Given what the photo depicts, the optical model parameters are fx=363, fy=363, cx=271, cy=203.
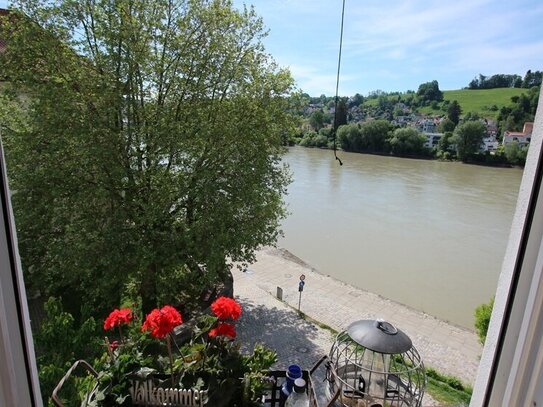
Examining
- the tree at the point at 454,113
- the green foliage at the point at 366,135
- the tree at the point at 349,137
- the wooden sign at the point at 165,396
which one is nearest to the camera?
the wooden sign at the point at 165,396

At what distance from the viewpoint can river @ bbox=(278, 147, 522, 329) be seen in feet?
28.3

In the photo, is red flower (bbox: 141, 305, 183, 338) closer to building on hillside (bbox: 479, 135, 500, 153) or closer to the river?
building on hillside (bbox: 479, 135, 500, 153)

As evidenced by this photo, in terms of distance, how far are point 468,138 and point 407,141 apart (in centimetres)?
947

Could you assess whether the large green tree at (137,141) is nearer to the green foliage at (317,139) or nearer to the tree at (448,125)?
the tree at (448,125)

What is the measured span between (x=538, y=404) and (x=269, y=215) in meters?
5.36

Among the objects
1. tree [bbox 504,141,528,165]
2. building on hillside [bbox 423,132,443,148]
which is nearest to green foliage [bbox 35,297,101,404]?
tree [bbox 504,141,528,165]

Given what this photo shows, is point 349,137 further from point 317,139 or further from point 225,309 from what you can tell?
point 225,309

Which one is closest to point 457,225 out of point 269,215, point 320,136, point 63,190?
point 269,215

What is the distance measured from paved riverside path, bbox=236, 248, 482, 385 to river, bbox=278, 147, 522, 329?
485 mm

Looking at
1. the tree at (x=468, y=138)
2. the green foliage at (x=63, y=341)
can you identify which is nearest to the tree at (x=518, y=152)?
the green foliage at (x=63, y=341)

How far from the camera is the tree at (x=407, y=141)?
67.0 feet

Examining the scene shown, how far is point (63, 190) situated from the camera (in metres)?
4.79

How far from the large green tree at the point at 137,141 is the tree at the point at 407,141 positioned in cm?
1667

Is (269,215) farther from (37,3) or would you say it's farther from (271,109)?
(37,3)
